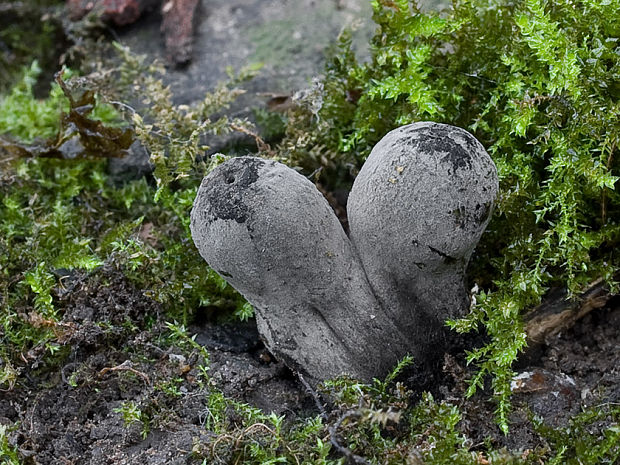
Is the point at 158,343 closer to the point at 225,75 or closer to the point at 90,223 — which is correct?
the point at 90,223

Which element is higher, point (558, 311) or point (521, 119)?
point (521, 119)

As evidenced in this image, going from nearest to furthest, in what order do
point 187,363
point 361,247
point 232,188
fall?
point 232,188, point 361,247, point 187,363

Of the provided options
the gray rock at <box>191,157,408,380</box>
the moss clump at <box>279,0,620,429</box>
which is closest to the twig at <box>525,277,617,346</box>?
the moss clump at <box>279,0,620,429</box>

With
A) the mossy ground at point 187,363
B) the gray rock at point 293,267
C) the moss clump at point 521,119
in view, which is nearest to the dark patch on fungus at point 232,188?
the gray rock at point 293,267

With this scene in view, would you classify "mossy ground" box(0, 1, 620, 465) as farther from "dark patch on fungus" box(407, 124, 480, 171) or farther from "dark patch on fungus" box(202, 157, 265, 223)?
"dark patch on fungus" box(202, 157, 265, 223)

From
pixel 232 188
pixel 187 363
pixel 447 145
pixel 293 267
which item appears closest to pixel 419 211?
pixel 447 145

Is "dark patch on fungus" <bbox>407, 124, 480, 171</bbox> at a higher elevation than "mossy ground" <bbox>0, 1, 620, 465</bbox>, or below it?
higher

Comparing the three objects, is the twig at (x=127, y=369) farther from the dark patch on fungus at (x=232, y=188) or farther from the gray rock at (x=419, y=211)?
the gray rock at (x=419, y=211)

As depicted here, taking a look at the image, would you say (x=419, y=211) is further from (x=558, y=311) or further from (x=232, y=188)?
(x=558, y=311)

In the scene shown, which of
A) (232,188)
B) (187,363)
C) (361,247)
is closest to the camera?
(232,188)
